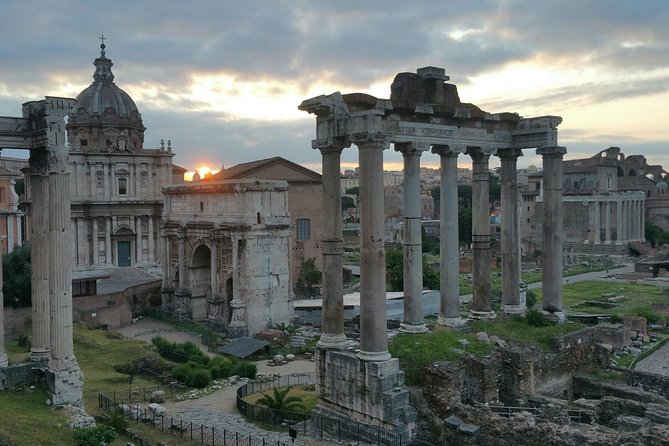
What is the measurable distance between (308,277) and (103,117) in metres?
20.0

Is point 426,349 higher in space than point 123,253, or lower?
lower

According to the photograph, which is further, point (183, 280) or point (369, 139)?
point (183, 280)

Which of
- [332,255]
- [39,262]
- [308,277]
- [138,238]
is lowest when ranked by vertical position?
[308,277]

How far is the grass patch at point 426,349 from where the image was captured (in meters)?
15.5

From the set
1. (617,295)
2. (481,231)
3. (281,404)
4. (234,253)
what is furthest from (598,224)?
(281,404)

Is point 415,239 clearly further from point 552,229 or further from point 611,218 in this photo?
point 611,218

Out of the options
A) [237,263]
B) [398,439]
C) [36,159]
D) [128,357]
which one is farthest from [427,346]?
[237,263]

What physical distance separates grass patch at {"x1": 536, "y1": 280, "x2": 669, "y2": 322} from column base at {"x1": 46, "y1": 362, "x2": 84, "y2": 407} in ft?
108

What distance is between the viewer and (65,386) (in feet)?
55.4

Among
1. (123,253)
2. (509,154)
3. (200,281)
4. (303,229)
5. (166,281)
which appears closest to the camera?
(509,154)

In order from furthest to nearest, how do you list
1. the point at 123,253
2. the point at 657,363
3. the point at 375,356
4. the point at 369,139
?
the point at 123,253
the point at 657,363
the point at 369,139
the point at 375,356

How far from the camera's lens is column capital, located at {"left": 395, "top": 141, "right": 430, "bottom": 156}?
16.8 m

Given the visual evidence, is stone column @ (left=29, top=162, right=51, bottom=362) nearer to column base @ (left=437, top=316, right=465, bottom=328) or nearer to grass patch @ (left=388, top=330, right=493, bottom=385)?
grass patch @ (left=388, top=330, right=493, bottom=385)

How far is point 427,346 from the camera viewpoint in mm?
16062
